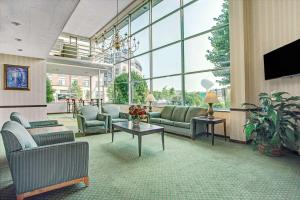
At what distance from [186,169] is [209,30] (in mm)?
4118

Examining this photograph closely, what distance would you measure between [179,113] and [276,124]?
2.62 meters

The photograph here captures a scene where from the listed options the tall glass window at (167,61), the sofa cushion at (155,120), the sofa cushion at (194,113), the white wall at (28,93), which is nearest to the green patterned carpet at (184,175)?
the sofa cushion at (194,113)

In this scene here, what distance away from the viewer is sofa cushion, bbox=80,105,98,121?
18.4 ft

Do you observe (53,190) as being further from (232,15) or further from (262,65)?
(232,15)

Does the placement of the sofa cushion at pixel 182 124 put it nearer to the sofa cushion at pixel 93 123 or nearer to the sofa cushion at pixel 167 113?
the sofa cushion at pixel 167 113

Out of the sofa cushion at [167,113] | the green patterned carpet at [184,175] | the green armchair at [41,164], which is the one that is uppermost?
the sofa cushion at [167,113]

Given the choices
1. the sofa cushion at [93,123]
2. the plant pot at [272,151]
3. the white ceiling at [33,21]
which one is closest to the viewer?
the white ceiling at [33,21]

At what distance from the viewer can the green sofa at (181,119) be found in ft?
15.0

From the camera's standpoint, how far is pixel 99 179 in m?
2.42

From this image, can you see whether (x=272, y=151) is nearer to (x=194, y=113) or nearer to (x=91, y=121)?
(x=194, y=113)

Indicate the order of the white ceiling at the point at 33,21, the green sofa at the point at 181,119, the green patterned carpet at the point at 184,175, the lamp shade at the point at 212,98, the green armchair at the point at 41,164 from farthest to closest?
the green sofa at the point at 181,119, the lamp shade at the point at 212,98, the white ceiling at the point at 33,21, the green patterned carpet at the point at 184,175, the green armchair at the point at 41,164

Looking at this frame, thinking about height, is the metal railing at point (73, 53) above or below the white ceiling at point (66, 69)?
above

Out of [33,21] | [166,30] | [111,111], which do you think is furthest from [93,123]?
[166,30]

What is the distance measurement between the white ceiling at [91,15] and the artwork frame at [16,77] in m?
3.83
